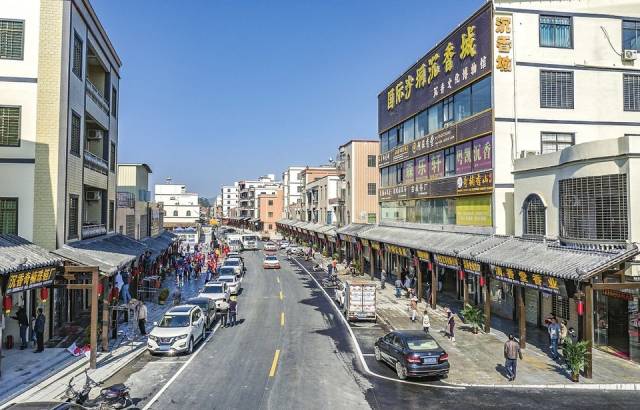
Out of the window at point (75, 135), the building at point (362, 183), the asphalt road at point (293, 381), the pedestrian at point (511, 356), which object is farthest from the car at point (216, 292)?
the building at point (362, 183)

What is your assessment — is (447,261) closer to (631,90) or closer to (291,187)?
(631,90)

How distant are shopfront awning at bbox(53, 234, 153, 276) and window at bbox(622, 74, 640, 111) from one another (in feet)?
96.5

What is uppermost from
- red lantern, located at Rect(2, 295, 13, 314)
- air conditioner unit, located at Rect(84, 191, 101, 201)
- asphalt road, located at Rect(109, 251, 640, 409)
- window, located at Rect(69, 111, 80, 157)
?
window, located at Rect(69, 111, 80, 157)

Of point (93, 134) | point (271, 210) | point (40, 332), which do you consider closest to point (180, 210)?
point (271, 210)

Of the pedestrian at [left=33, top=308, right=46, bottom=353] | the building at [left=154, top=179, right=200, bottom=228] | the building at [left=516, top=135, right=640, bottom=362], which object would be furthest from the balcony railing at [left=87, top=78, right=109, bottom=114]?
the building at [left=154, top=179, right=200, bottom=228]

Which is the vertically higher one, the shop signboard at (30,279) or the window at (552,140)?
the window at (552,140)

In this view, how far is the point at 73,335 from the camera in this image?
23.5 m

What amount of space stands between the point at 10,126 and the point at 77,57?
529 cm

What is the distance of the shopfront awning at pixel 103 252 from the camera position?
20.6 m

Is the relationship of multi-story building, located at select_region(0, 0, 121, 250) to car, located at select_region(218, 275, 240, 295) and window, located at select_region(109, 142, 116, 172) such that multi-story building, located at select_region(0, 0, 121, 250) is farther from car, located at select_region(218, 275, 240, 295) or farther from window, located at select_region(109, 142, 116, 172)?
car, located at select_region(218, 275, 240, 295)

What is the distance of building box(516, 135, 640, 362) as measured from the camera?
61.3 feet

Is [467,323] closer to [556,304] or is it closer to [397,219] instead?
[556,304]

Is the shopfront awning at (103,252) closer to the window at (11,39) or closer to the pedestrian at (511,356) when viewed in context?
the window at (11,39)

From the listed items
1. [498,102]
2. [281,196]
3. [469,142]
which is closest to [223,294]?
[469,142]
